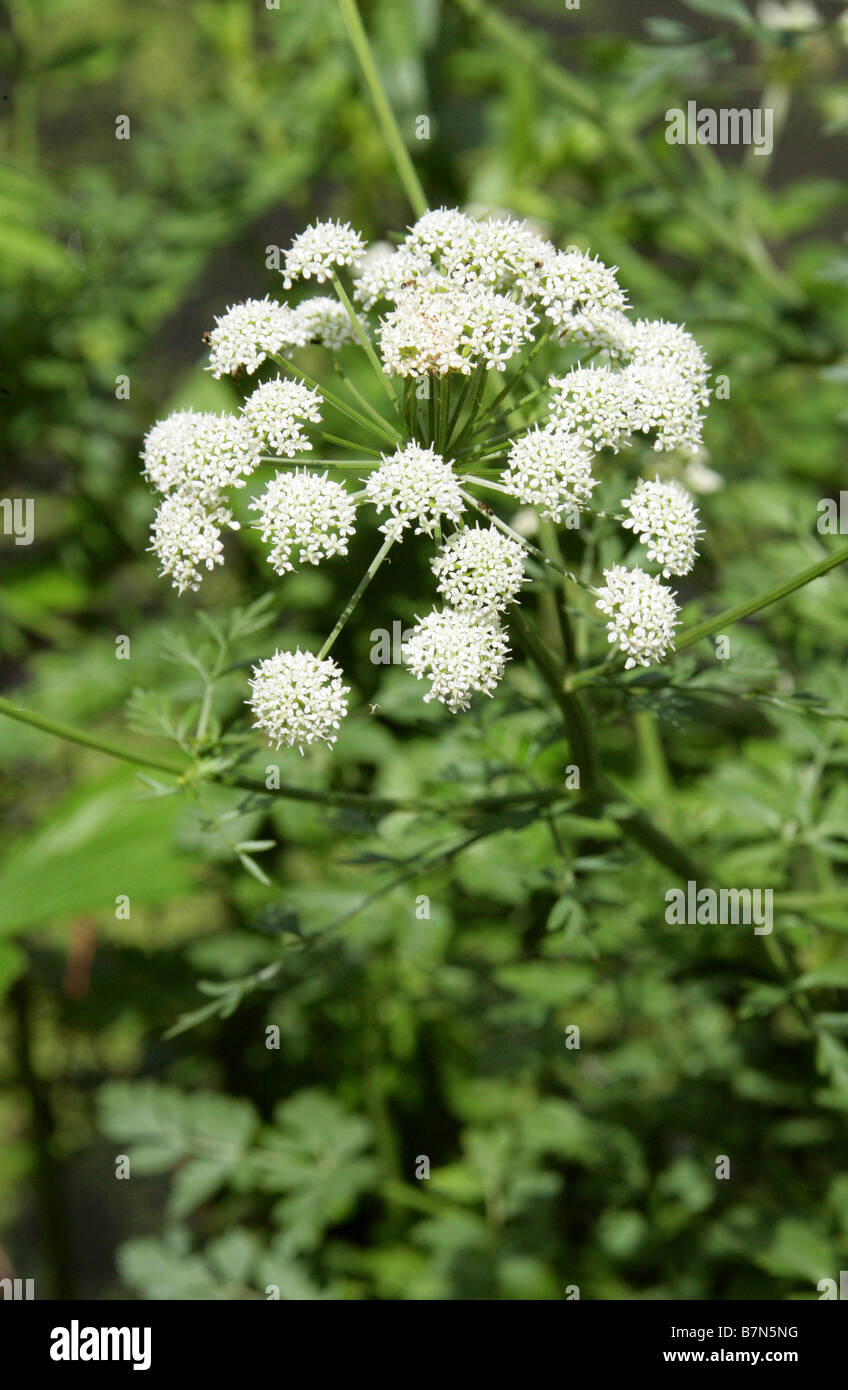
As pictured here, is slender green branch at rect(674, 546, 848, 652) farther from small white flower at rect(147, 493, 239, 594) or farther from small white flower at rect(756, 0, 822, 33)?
small white flower at rect(756, 0, 822, 33)

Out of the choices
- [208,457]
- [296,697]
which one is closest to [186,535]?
[208,457]

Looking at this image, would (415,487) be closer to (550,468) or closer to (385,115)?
(550,468)

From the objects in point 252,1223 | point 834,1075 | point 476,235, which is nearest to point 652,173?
point 476,235

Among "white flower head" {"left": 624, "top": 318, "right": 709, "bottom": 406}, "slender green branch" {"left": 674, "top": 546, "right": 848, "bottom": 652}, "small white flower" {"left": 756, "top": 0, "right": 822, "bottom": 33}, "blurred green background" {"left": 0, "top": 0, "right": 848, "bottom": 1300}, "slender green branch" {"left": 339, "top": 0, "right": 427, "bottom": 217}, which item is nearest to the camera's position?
"slender green branch" {"left": 674, "top": 546, "right": 848, "bottom": 652}

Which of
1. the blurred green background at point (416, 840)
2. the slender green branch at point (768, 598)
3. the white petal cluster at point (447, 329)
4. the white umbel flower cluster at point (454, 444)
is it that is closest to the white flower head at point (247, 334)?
the white umbel flower cluster at point (454, 444)

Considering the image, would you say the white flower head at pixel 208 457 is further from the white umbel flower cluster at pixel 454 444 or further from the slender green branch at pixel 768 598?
the slender green branch at pixel 768 598

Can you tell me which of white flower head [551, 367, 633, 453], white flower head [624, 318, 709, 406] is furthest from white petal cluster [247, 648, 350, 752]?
white flower head [624, 318, 709, 406]

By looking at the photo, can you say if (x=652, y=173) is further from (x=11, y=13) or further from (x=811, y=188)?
(x=11, y=13)
